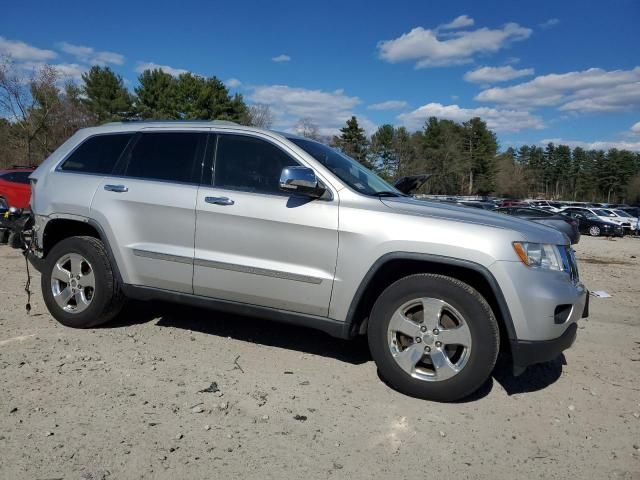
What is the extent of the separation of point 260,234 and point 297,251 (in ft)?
1.10

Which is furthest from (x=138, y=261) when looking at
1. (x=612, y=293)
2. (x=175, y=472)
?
(x=612, y=293)

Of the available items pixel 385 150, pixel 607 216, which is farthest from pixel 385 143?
pixel 607 216

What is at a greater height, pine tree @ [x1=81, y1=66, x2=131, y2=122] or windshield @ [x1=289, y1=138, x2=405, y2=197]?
pine tree @ [x1=81, y1=66, x2=131, y2=122]

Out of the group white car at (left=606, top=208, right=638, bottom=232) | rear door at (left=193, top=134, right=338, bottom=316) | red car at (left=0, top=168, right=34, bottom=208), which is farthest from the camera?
white car at (left=606, top=208, right=638, bottom=232)

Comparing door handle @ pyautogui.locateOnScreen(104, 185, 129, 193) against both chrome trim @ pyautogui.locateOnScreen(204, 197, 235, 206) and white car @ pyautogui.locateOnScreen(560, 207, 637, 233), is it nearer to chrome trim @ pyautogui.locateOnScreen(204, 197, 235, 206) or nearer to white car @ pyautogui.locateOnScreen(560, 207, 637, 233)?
chrome trim @ pyautogui.locateOnScreen(204, 197, 235, 206)

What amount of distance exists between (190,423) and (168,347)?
56.1 inches

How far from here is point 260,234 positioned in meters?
3.91

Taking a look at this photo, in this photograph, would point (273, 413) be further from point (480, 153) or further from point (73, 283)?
point (480, 153)

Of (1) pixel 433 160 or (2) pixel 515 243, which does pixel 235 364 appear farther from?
(1) pixel 433 160

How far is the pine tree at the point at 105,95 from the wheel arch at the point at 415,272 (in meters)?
49.4

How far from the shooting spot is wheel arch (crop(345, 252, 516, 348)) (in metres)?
3.37

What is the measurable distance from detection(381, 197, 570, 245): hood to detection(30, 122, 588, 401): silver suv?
16mm

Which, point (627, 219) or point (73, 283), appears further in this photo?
point (627, 219)

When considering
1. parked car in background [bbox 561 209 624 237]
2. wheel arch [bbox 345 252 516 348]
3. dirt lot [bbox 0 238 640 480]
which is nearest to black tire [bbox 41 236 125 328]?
dirt lot [bbox 0 238 640 480]
